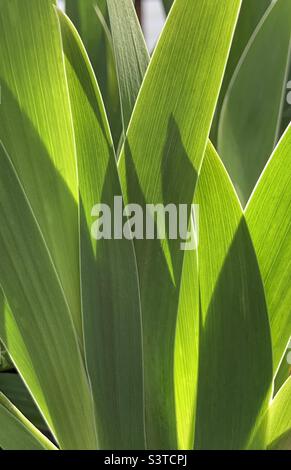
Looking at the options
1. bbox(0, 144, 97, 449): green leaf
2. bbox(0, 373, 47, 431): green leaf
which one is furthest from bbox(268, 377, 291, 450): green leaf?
bbox(0, 373, 47, 431): green leaf

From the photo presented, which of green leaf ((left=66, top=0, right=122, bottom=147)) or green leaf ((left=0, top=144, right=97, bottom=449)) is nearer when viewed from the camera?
green leaf ((left=0, top=144, right=97, bottom=449))

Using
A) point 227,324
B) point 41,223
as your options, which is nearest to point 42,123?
point 41,223

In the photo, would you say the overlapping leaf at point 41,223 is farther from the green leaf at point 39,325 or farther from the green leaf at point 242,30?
the green leaf at point 242,30

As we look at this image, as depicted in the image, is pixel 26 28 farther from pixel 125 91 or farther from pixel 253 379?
pixel 253 379

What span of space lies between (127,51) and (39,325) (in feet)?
0.69

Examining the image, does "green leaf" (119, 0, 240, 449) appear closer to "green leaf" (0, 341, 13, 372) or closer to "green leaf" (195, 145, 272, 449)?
"green leaf" (195, 145, 272, 449)

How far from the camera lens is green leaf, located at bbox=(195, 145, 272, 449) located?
373mm

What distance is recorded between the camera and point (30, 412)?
618 mm

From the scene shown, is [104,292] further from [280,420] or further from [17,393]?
[17,393]

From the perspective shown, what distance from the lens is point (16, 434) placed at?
424 mm

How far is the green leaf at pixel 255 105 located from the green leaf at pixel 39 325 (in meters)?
0.24

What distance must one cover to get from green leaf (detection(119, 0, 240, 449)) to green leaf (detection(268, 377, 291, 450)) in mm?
72

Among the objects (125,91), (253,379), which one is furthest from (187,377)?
(125,91)

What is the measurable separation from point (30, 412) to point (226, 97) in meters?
0.37
